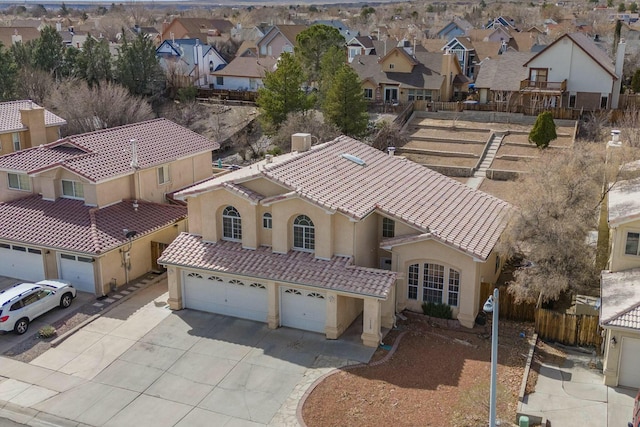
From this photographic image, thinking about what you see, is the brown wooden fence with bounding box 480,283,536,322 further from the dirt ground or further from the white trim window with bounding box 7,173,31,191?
the white trim window with bounding box 7,173,31,191

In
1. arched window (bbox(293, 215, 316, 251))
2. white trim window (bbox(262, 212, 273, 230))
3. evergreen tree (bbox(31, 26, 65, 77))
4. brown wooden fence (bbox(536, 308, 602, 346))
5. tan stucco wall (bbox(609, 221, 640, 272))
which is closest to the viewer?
tan stucco wall (bbox(609, 221, 640, 272))

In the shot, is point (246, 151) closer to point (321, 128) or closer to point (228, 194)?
point (321, 128)

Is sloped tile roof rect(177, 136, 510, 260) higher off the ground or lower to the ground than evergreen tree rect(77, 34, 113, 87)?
lower

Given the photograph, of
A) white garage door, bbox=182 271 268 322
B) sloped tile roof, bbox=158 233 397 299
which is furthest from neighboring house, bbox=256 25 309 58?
white garage door, bbox=182 271 268 322

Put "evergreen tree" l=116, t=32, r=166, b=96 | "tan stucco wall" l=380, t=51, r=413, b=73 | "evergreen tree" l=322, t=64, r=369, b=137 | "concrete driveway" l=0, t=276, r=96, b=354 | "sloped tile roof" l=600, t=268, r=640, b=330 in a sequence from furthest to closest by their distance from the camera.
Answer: "evergreen tree" l=116, t=32, r=166, b=96 < "tan stucco wall" l=380, t=51, r=413, b=73 < "evergreen tree" l=322, t=64, r=369, b=137 < "concrete driveway" l=0, t=276, r=96, b=354 < "sloped tile roof" l=600, t=268, r=640, b=330

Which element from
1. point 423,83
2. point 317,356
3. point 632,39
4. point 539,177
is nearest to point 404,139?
point 423,83

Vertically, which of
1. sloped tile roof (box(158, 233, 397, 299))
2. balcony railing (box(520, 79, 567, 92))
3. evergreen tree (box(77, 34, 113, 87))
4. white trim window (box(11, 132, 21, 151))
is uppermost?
evergreen tree (box(77, 34, 113, 87))

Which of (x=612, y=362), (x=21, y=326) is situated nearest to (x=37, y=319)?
(x=21, y=326)
